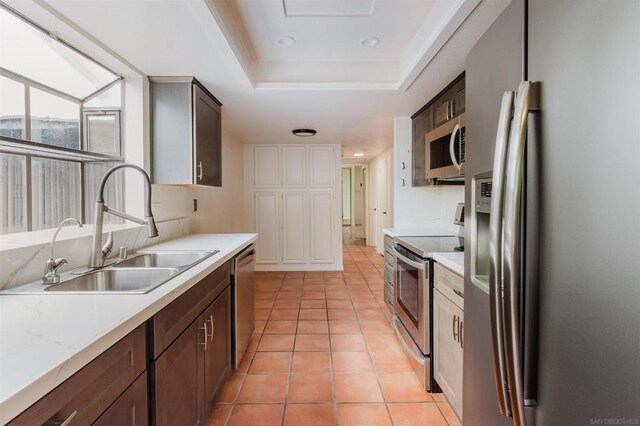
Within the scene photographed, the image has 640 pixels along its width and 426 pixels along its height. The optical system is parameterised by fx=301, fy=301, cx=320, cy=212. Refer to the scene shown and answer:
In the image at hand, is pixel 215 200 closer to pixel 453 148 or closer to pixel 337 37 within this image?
pixel 337 37

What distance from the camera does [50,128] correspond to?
5.98 ft

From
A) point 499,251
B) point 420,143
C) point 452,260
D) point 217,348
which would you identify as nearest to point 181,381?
point 217,348

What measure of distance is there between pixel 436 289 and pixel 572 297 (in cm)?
140

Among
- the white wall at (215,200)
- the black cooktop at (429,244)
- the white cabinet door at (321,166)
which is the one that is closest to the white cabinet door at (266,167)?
the white wall at (215,200)

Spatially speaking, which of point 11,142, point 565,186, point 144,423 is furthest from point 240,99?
point 565,186

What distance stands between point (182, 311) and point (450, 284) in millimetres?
1394

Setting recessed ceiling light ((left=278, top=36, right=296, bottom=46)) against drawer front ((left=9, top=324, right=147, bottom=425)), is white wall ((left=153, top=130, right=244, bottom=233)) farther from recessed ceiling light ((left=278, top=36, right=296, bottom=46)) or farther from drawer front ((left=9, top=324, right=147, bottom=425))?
drawer front ((left=9, top=324, right=147, bottom=425))

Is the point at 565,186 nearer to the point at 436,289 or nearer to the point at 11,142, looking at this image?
the point at 436,289

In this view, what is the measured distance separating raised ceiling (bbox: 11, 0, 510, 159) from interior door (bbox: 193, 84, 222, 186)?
0.44 feet

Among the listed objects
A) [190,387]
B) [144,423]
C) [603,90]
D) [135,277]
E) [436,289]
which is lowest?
[190,387]

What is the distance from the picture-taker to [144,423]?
101 cm

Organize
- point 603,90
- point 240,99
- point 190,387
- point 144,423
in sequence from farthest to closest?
point 240,99
point 190,387
point 144,423
point 603,90

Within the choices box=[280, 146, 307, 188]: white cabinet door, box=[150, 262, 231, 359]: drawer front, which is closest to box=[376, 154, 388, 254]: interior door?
box=[280, 146, 307, 188]: white cabinet door

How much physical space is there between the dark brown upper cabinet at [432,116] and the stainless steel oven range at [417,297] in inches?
28.9
